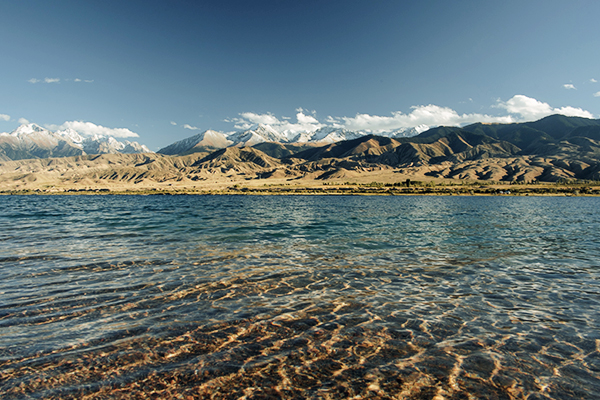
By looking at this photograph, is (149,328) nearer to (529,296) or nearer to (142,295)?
(142,295)

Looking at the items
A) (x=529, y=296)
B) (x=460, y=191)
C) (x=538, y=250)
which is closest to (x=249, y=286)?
(x=529, y=296)

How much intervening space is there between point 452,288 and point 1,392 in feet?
48.1

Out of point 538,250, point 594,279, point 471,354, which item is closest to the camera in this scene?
point 471,354

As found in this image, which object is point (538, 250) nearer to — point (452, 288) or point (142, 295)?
point (452, 288)

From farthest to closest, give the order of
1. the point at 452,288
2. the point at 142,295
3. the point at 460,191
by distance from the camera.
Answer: the point at 460,191 < the point at 452,288 < the point at 142,295

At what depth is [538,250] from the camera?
22.4 metres

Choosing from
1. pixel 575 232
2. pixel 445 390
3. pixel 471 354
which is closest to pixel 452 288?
pixel 471 354

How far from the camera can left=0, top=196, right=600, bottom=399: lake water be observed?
7.00 m

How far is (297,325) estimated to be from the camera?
32.4 feet

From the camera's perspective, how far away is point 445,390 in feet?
22.3

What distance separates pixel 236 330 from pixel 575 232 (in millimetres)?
38017

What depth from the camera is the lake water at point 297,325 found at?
700 cm

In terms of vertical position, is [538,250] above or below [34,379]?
below

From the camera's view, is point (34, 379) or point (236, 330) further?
point (236, 330)
